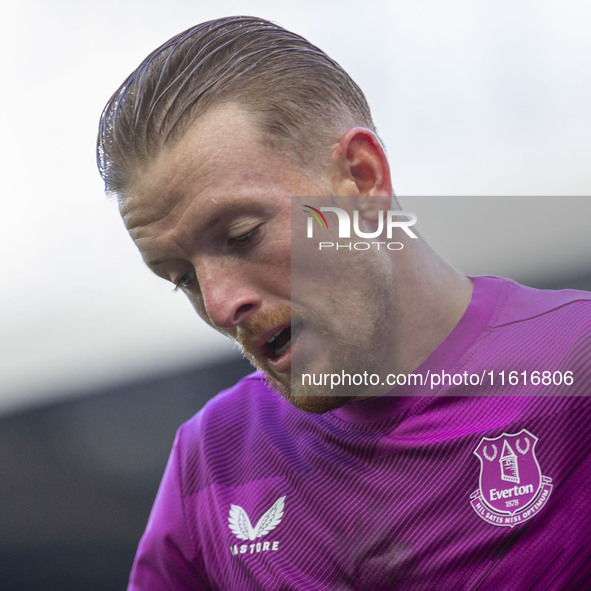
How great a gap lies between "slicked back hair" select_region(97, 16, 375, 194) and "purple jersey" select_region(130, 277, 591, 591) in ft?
1.25

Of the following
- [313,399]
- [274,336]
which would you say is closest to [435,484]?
[313,399]

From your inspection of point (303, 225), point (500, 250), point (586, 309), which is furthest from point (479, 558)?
point (500, 250)

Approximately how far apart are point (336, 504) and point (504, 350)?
0.35 metres

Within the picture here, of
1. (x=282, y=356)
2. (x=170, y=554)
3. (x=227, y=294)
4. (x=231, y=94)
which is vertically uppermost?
(x=231, y=94)

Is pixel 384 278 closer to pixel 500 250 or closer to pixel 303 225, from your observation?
pixel 303 225

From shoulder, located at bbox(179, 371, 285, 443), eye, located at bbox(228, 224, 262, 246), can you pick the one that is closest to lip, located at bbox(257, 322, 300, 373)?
eye, located at bbox(228, 224, 262, 246)

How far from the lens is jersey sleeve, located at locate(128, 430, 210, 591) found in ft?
4.27

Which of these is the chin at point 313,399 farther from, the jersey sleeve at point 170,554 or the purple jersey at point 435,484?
the jersey sleeve at point 170,554

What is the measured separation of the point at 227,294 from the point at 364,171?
311mm

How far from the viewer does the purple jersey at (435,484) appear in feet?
3.10

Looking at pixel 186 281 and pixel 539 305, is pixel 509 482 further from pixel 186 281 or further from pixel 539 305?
pixel 186 281

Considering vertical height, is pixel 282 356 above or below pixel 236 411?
above

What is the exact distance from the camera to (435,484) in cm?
101

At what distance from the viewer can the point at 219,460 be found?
1328mm
